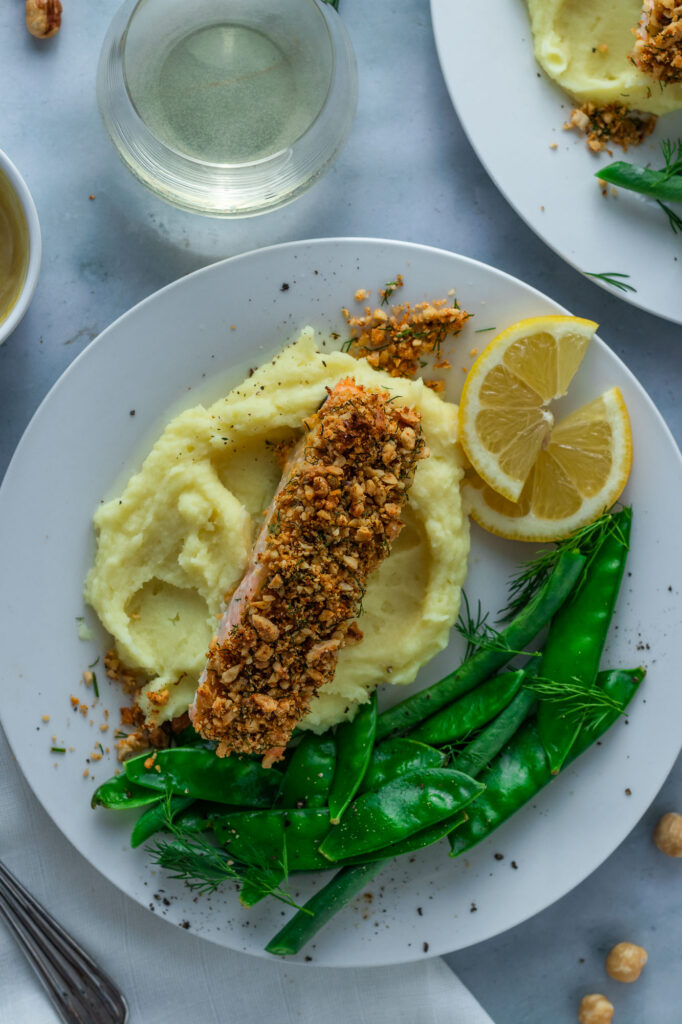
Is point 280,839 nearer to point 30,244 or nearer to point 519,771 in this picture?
point 519,771

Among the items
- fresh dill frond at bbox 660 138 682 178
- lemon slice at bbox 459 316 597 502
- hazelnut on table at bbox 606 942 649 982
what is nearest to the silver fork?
hazelnut on table at bbox 606 942 649 982

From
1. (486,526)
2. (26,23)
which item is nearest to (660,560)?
(486,526)

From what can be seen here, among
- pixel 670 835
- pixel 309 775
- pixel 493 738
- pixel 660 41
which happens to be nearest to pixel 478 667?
pixel 493 738

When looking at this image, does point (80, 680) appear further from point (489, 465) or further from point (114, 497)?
point (489, 465)

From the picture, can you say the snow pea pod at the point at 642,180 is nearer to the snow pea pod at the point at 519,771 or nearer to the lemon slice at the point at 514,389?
Result: the lemon slice at the point at 514,389

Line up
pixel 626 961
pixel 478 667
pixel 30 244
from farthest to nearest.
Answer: pixel 626 961 < pixel 478 667 < pixel 30 244

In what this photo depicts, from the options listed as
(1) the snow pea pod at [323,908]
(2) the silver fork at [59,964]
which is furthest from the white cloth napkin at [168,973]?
(1) the snow pea pod at [323,908]

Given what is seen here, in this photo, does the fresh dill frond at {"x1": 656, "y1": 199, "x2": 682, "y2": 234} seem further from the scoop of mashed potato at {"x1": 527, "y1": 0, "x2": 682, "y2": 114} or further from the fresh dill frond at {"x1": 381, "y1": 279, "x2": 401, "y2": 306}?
the fresh dill frond at {"x1": 381, "y1": 279, "x2": 401, "y2": 306}

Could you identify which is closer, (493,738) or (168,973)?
(493,738)
